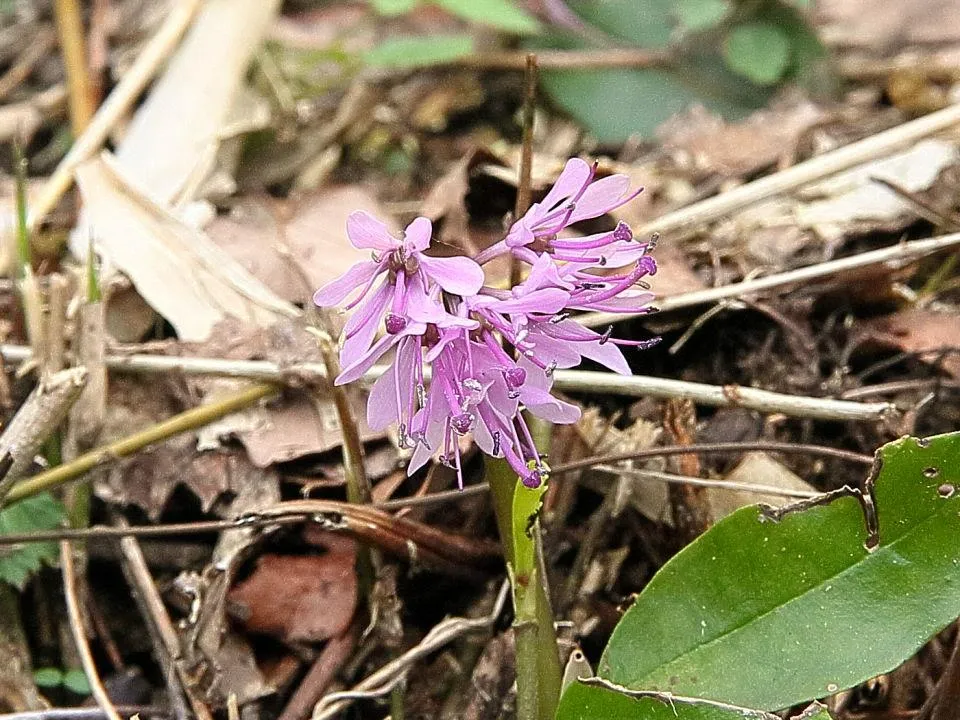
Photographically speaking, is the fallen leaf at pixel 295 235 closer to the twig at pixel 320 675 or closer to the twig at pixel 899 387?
the twig at pixel 320 675

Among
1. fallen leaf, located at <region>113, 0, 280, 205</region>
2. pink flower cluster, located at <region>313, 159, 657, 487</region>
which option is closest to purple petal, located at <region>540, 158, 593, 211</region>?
pink flower cluster, located at <region>313, 159, 657, 487</region>

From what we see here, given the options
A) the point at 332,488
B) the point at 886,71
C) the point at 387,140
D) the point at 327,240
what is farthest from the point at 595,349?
the point at 886,71

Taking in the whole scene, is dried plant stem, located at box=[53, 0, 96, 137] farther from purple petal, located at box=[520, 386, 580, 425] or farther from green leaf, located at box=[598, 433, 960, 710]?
green leaf, located at box=[598, 433, 960, 710]

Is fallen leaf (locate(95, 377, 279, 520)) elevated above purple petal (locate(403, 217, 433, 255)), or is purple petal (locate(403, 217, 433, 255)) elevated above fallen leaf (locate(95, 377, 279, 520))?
purple petal (locate(403, 217, 433, 255))

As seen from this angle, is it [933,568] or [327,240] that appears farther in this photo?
[327,240]

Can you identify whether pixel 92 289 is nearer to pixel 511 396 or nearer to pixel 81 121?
pixel 511 396

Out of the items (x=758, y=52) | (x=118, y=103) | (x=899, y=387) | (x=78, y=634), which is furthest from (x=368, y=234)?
(x=758, y=52)
